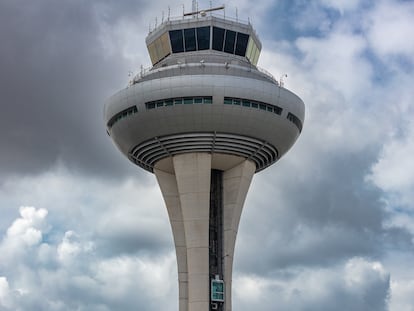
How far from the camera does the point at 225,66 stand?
196 ft

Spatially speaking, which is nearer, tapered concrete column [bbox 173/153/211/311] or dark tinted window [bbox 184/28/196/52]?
tapered concrete column [bbox 173/153/211/311]

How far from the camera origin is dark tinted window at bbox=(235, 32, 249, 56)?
211 feet

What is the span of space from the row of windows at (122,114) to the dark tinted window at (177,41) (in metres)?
8.73

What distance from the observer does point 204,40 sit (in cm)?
6366

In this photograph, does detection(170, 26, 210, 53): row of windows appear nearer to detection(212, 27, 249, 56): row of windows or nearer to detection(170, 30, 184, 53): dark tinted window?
detection(170, 30, 184, 53): dark tinted window

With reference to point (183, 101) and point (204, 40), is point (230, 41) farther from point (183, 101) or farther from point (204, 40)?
point (183, 101)

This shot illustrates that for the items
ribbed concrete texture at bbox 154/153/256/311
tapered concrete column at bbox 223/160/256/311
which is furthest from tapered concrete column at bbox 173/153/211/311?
tapered concrete column at bbox 223/160/256/311

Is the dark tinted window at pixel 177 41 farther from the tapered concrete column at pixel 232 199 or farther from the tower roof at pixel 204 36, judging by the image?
the tapered concrete column at pixel 232 199

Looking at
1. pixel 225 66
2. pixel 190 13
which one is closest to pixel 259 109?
pixel 225 66

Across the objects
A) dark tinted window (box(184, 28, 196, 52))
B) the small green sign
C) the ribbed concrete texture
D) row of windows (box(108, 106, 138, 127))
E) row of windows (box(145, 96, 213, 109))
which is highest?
dark tinted window (box(184, 28, 196, 52))

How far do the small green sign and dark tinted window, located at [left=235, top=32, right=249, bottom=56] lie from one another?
2237 cm

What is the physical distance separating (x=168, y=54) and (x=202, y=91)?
1009 centimetres

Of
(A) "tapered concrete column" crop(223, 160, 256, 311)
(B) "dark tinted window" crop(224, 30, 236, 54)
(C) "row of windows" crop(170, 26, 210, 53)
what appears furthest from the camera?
(B) "dark tinted window" crop(224, 30, 236, 54)

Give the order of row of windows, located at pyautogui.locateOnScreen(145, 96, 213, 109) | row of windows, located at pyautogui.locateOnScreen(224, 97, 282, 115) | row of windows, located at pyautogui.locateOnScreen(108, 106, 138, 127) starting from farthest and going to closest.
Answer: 1. row of windows, located at pyautogui.locateOnScreen(108, 106, 138, 127)
2. row of windows, located at pyautogui.locateOnScreen(224, 97, 282, 115)
3. row of windows, located at pyautogui.locateOnScreen(145, 96, 213, 109)
